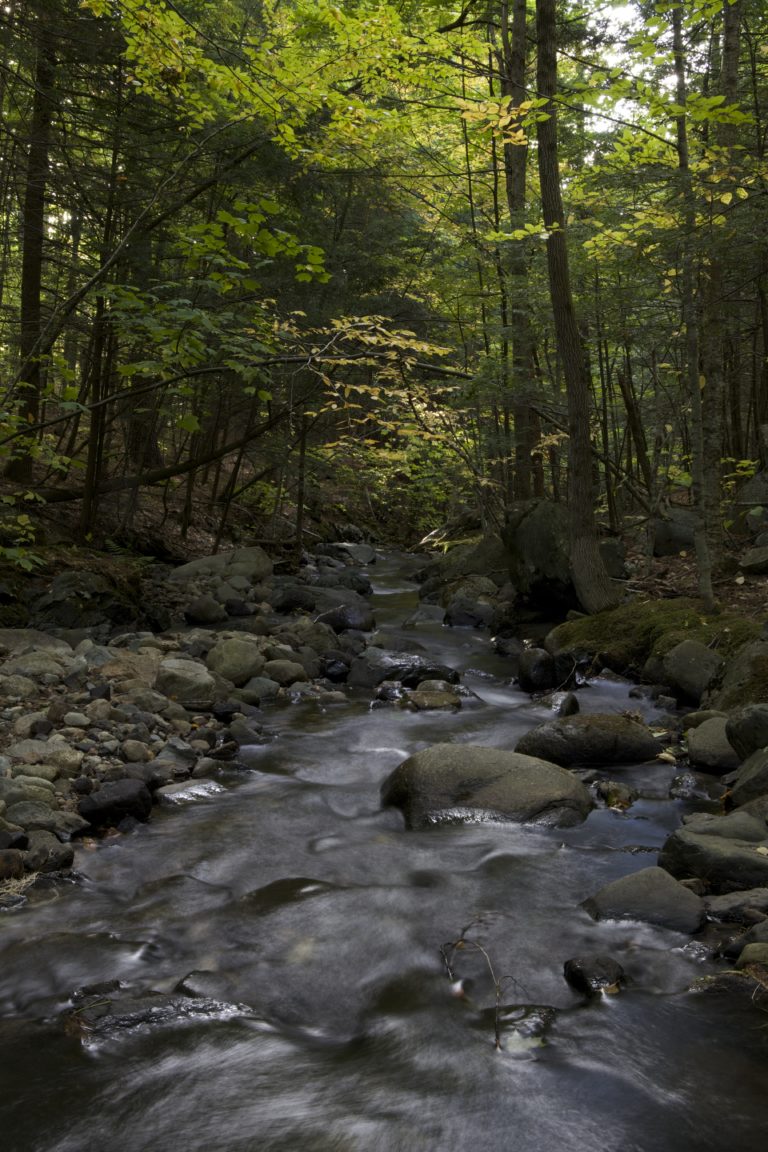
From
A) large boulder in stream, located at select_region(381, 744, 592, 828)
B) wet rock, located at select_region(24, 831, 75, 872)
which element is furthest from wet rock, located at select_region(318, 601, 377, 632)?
wet rock, located at select_region(24, 831, 75, 872)

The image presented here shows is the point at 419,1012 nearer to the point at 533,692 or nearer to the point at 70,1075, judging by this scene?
the point at 70,1075

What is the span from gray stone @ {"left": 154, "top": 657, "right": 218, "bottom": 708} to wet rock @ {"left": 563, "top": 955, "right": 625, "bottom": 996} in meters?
4.70

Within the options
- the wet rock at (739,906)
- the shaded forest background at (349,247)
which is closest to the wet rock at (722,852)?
the wet rock at (739,906)

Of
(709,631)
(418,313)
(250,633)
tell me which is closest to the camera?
(709,631)

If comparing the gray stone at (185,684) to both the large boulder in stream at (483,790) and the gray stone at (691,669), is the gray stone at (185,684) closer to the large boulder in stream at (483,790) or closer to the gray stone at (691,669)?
the large boulder in stream at (483,790)

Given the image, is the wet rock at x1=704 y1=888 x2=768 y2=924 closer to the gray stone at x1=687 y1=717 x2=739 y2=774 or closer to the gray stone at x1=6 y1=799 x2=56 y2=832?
the gray stone at x1=687 y1=717 x2=739 y2=774

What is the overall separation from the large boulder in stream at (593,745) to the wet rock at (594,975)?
2.71 m

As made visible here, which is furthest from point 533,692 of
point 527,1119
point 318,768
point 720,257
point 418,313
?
point 418,313

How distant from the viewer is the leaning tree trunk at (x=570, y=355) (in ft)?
29.0

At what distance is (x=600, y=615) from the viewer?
9781 millimetres

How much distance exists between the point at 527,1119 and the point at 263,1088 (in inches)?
37.9

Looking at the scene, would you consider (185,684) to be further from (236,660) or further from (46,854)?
(46,854)

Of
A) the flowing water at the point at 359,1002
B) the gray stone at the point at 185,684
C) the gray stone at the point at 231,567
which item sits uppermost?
the gray stone at the point at 231,567

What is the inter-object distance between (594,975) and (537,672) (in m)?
5.36
